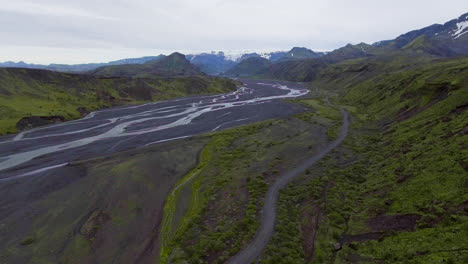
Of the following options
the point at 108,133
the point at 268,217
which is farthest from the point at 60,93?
the point at 268,217

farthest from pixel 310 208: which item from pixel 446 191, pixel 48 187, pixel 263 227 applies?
pixel 48 187

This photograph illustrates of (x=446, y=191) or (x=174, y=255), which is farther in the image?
(x=446, y=191)

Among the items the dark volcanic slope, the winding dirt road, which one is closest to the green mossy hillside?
the dark volcanic slope

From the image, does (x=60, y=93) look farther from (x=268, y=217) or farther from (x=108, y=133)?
(x=268, y=217)

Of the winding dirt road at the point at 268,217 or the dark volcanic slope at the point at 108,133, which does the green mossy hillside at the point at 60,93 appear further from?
the winding dirt road at the point at 268,217

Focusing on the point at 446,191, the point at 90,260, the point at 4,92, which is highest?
the point at 4,92

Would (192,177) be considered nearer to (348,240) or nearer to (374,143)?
(348,240)
